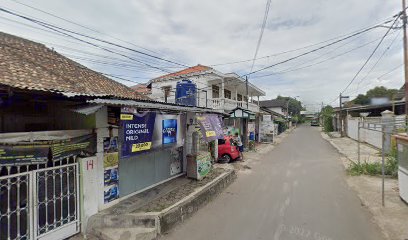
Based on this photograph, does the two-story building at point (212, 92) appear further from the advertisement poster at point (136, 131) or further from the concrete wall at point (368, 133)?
the advertisement poster at point (136, 131)

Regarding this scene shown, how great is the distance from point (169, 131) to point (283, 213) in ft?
13.4

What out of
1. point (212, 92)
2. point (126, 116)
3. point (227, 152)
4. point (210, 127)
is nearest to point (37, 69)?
point (126, 116)

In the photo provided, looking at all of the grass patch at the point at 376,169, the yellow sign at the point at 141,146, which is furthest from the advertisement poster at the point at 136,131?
the grass patch at the point at 376,169

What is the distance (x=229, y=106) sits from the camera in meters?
18.3

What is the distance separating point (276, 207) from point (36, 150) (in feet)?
19.5

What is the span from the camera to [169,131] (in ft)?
25.3

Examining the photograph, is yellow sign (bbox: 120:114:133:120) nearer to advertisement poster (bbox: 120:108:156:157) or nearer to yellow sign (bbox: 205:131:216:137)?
advertisement poster (bbox: 120:108:156:157)

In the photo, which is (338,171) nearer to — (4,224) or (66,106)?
(66,106)

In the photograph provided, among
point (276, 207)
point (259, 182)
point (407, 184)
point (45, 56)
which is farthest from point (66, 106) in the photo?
point (407, 184)

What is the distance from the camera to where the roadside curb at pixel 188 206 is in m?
5.36

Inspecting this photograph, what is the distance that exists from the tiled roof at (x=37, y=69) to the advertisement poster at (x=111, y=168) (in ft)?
3.88

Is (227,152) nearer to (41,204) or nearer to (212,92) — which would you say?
(212,92)

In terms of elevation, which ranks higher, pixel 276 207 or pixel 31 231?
pixel 31 231

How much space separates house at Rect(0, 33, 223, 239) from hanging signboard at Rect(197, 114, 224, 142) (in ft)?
4.74
